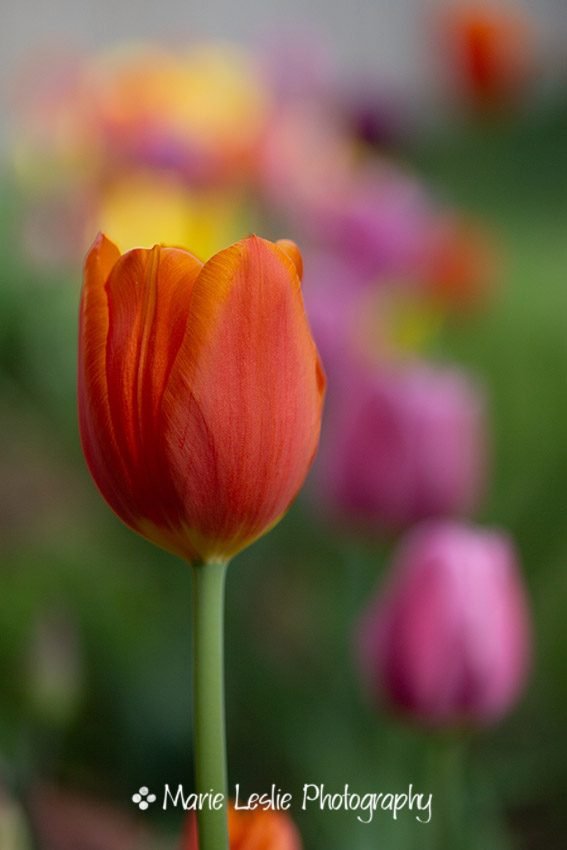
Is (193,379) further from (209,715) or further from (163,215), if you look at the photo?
(163,215)

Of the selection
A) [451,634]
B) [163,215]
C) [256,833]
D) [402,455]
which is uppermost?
[163,215]

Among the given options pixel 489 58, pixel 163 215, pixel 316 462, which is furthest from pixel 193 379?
pixel 489 58

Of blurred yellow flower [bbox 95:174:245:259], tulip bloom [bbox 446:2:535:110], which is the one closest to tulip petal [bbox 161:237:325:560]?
blurred yellow flower [bbox 95:174:245:259]

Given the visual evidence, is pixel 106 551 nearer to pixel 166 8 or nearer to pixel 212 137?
pixel 212 137

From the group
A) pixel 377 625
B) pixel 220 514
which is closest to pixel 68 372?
pixel 377 625

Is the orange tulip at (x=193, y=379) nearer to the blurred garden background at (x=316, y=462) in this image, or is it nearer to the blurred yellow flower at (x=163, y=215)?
the blurred garden background at (x=316, y=462)

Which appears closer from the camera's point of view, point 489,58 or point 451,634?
point 451,634

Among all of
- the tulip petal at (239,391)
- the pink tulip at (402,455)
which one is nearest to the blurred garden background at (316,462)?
the pink tulip at (402,455)

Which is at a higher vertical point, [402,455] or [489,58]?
[489,58]
